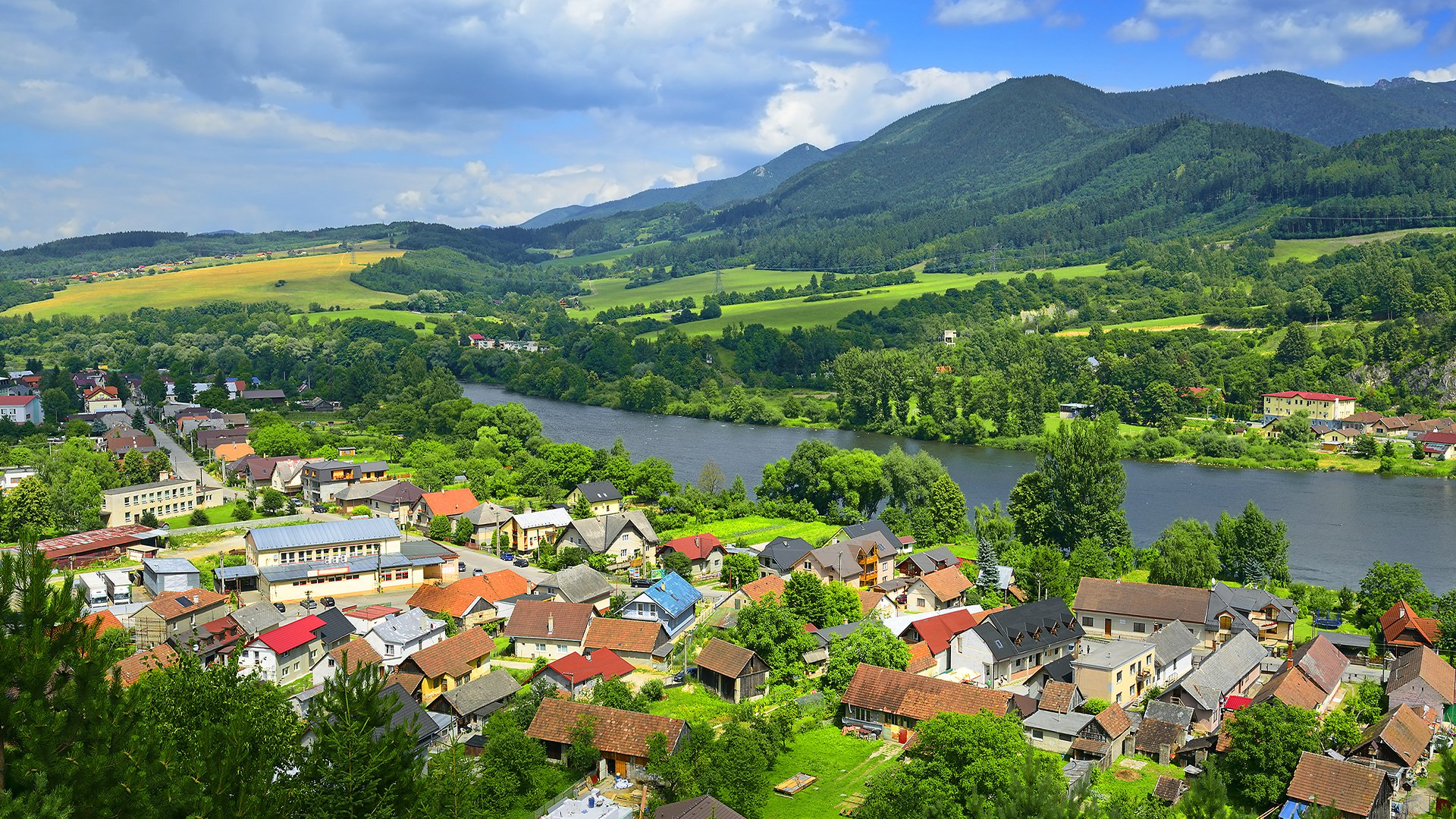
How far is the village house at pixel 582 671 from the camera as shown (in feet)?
57.7

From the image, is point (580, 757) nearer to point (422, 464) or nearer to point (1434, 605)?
point (1434, 605)

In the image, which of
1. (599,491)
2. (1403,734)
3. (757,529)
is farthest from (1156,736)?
(599,491)

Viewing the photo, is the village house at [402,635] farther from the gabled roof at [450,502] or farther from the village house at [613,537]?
the gabled roof at [450,502]

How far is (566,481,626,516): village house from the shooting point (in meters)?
31.0

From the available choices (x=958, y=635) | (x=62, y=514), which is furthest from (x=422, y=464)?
(x=958, y=635)

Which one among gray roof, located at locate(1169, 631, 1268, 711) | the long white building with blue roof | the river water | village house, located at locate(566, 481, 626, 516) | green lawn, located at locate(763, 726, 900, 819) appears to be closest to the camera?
green lawn, located at locate(763, 726, 900, 819)

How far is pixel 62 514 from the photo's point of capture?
28.2m

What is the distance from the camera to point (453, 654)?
1830 cm

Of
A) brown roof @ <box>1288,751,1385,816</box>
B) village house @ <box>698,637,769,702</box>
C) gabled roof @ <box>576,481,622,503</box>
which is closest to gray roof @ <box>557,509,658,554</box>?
gabled roof @ <box>576,481,622,503</box>

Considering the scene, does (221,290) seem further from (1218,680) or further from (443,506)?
(1218,680)

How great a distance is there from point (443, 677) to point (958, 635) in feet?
28.1

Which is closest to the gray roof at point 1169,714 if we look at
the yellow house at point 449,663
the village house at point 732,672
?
the village house at point 732,672

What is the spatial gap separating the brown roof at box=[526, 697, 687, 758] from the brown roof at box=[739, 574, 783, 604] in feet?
21.4

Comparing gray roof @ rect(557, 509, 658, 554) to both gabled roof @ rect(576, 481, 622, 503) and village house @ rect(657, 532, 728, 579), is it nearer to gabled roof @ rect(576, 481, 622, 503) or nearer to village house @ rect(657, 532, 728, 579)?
village house @ rect(657, 532, 728, 579)
